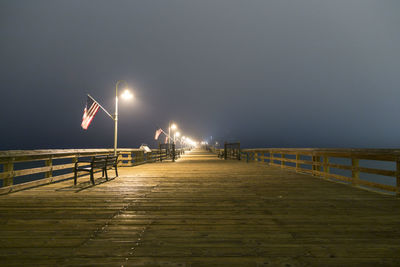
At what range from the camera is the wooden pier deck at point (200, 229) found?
2.68m

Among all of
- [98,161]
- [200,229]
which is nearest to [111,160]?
[98,161]

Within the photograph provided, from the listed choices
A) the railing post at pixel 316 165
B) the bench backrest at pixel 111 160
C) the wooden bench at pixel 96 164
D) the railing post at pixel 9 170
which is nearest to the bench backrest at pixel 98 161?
the wooden bench at pixel 96 164

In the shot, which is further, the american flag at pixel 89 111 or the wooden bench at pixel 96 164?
the american flag at pixel 89 111

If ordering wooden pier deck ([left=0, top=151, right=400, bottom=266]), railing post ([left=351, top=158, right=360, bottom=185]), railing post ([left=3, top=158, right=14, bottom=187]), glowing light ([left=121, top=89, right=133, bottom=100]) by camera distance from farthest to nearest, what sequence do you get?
1. glowing light ([left=121, top=89, right=133, bottom=100])
2. railing post ([left=351, top=158, right=360, bottom=185])
3. railing post ([left=3, top=158, right=14, bottom=187])
4. wooden pier deck ([left=0, top=151, right=400, bottom=266])

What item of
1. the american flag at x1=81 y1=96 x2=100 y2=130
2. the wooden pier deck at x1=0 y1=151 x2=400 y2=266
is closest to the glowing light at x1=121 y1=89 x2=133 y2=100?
the american flag at x1=81 y1=96 x2=100 y2=130

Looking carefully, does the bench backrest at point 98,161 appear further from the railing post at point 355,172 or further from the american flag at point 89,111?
the railing post at point 355,172

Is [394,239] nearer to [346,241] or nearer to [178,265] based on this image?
[346,241]

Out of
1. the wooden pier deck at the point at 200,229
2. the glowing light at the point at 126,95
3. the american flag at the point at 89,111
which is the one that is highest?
the glowing light at the point at 126,95

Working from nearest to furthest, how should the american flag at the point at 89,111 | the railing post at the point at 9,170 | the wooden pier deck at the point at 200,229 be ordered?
the wooden pier deck at the point at 200,229
the railing post at the point at 9,170
the american flag at the point at 89,111

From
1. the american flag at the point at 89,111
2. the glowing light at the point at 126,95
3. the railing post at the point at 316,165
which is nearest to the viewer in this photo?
the railing post at the point at 316,165

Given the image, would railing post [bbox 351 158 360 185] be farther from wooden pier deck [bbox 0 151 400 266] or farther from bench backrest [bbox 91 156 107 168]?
bench backrest [bbox 91 156 107 168]

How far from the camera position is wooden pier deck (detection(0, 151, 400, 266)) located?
2.68 m

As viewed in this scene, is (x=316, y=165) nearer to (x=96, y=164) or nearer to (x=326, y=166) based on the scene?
(x=326, y=166)

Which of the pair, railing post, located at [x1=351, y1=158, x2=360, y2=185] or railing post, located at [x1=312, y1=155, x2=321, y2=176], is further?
railing post, located at [x1=312, y1=155, x2=321, y2=176]
